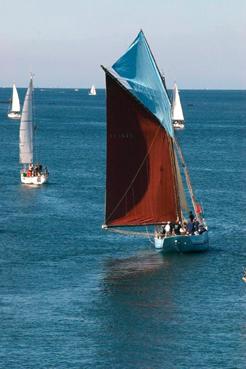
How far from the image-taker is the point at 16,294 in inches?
3059

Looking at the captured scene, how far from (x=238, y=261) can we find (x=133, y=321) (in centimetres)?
1903

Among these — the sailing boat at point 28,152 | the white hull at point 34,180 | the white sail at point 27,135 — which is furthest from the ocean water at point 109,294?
the white sail at point 27,135

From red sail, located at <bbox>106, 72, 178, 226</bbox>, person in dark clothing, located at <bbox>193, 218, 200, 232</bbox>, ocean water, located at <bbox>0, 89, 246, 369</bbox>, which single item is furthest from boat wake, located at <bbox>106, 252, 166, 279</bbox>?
red sail, located at <bbox>106, 72, 178, 226</bbox>

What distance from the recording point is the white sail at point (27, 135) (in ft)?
473

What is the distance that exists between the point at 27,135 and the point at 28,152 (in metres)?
2.65

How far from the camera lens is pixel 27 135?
479ft

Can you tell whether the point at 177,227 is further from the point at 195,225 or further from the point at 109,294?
the point at 109,294

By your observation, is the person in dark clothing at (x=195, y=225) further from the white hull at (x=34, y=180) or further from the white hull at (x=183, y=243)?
the white hull at (x=34, y=180)

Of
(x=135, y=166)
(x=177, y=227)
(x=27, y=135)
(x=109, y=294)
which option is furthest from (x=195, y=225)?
(x=27, y=135)

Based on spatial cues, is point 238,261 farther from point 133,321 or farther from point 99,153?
point 99,153

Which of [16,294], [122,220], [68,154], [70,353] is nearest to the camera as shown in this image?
[70,353]

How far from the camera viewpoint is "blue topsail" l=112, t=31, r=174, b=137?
3708 inches

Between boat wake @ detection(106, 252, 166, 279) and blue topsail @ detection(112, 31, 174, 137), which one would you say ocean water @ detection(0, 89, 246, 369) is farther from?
blue topsail @ detection(112, 31, 174, 137)

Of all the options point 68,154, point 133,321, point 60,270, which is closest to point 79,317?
point 133,321
